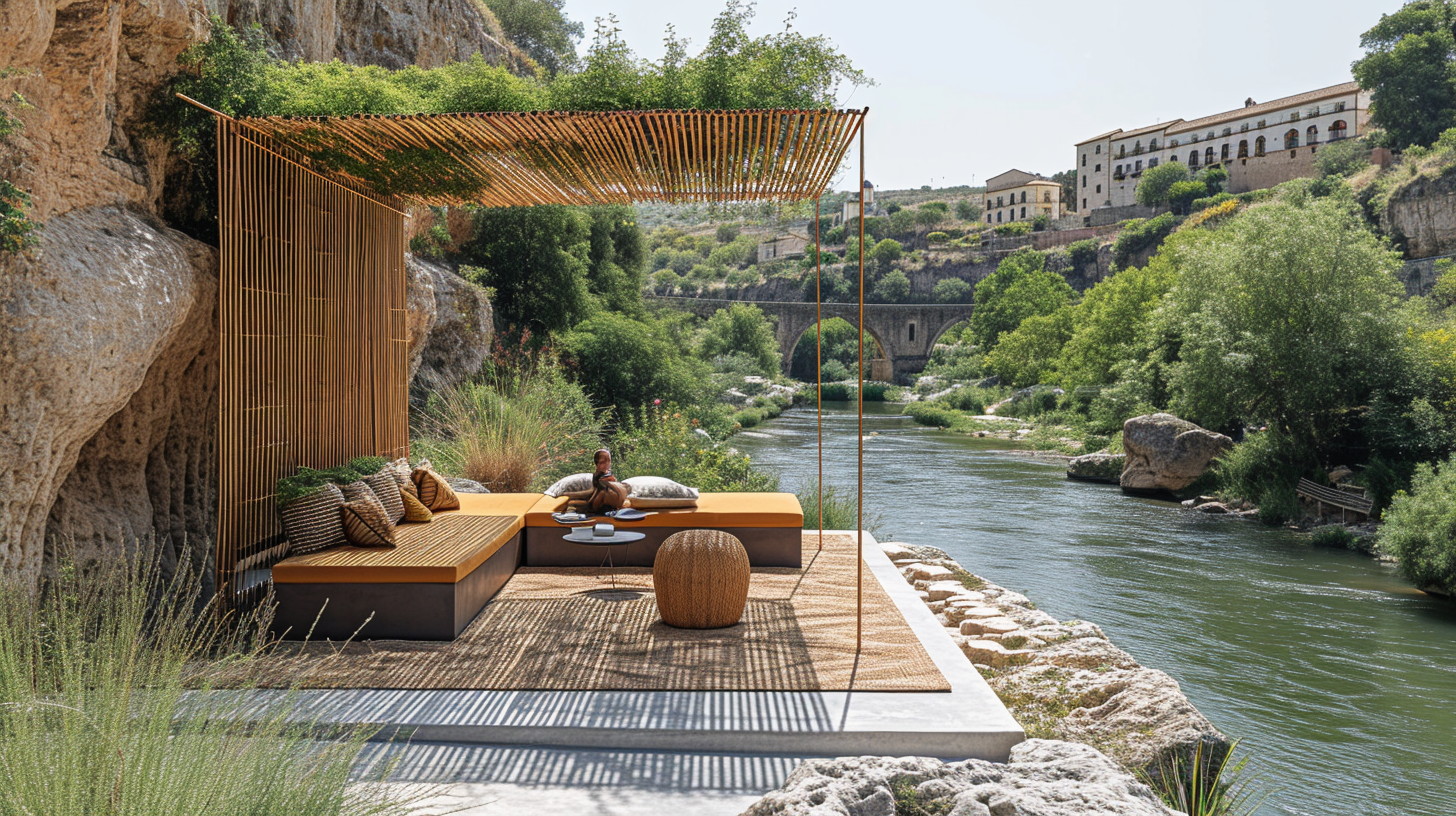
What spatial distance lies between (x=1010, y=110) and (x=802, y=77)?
28.2 metres

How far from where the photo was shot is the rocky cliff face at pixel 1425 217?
79.5 ft

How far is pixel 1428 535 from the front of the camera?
29.4 ft

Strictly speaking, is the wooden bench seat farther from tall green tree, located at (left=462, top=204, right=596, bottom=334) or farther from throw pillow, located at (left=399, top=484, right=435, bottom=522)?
tall green tree, located at (left=462, top=204, right=596, bottom=334)

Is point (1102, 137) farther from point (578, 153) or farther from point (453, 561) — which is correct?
point (453, 561)

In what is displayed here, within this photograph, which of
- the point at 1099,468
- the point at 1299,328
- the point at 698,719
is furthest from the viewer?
the point at 1099,468

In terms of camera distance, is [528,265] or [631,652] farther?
[528,265]

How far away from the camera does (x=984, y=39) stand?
1221 centimetres

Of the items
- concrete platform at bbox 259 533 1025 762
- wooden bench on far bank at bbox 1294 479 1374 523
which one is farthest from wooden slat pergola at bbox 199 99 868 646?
wooden bench on far bank at bbox 1294 479 1374 523

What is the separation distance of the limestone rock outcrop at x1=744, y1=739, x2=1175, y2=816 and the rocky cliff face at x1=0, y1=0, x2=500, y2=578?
9.81 feet

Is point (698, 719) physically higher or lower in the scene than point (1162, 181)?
lower

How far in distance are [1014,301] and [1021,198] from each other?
35.0 meters

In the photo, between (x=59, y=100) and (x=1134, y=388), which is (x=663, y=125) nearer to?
(x=59, y=100)

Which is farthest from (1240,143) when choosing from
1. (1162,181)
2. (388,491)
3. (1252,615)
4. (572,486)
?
(388,491)

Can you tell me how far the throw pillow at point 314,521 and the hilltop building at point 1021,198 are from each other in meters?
65.5
